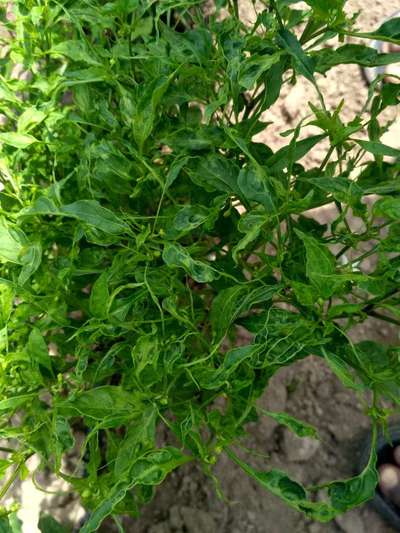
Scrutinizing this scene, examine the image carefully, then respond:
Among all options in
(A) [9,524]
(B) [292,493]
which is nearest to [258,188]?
(B) [292,493]

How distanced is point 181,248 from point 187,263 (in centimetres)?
3

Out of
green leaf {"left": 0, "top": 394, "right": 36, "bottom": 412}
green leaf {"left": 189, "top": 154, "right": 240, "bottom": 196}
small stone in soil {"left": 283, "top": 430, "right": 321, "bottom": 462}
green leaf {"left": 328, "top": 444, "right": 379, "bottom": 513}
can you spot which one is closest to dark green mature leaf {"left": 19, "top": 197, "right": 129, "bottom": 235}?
green leaf {"left": 189, "top": 154, "right": 240, "bottom": 196}

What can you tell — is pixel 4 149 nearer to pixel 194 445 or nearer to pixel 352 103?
pixel 194 445

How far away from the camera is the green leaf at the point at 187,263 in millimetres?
646

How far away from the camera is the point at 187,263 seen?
2.12ft

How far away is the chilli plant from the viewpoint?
63 cm

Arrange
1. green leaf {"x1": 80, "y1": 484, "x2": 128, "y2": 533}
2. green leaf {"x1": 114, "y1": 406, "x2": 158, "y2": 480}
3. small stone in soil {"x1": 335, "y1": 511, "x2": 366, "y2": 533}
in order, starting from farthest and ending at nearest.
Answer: small stone in soil {"x1": 335, "y1": 511, "x2": 366, "y2": 533}, green leaf {"x1": 114, "y1": 406, "x2": 158, "y2": 480}, green leaf {"x1": 80, "y1": 484, "x2": 128, "y2": 533}

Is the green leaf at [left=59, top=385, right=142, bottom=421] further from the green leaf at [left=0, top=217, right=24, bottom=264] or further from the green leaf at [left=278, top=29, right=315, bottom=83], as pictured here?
the green leaf at [left=278, top=29, right=315, bottom=83]

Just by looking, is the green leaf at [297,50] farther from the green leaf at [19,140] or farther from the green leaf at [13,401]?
the green leaf at [13,401]

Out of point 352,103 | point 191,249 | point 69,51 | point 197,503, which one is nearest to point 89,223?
point 191,249

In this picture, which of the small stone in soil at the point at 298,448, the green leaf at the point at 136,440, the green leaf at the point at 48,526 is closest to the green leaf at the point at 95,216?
the green leaf at the point at 136,440

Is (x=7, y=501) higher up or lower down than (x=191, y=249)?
lower down

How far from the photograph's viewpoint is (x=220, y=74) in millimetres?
834

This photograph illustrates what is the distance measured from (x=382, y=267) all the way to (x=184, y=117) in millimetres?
364
